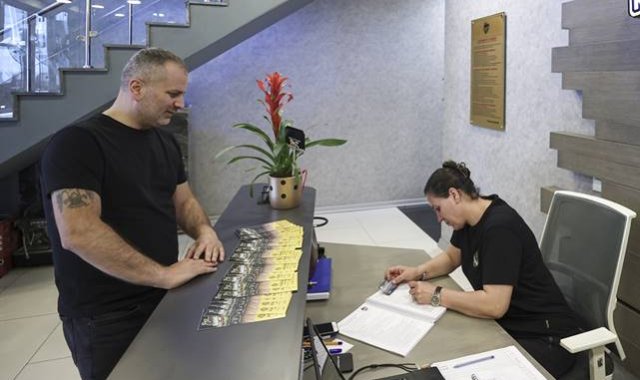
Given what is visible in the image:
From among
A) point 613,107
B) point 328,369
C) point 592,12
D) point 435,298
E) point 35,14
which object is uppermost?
point 35,14

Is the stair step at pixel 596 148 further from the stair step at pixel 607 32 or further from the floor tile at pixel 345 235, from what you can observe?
the floor tile at pixel 345 235

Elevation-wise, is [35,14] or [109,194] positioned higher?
[35,14]

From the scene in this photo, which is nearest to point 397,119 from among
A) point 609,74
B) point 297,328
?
point 609,74

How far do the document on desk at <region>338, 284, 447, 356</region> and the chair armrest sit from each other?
0.38 m

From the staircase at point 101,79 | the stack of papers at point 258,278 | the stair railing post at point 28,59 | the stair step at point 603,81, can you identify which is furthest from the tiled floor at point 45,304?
the stair railing post at point 28,59

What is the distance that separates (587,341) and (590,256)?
0.47m

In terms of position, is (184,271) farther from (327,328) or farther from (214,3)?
(214,3)

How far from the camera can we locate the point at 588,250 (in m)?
1.73

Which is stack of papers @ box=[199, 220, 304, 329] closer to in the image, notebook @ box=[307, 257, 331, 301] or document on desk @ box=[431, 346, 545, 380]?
notebook @ box=[307, 257, 331, 301]

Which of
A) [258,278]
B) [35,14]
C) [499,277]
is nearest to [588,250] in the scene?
[499,277]

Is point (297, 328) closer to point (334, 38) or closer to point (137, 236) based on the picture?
point (137, 236)

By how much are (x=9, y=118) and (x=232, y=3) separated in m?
1.89

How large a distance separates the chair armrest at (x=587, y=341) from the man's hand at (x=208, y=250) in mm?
1117

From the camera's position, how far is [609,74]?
A: 6.70ft
